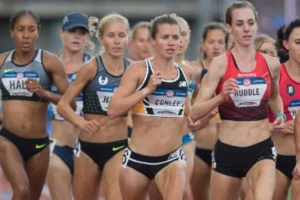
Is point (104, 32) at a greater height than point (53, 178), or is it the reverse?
point (104, 32)

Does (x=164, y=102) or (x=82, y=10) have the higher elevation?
(x=164, y=102)

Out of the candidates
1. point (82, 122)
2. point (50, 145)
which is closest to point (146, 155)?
point (82, 122)

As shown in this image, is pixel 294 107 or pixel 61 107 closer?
pixel 294 107

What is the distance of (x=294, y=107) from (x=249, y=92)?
110 centimetres

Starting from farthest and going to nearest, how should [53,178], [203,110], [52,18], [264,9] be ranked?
[52,18]
[264,9]
[53,178]
[203,110]

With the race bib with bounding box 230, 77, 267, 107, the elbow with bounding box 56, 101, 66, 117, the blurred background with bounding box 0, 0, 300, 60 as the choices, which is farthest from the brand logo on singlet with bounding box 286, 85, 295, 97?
the blurred background with bounding box 0, 0, 300, 60

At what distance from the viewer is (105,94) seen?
10828mm

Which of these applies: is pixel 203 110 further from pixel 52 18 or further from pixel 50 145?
pixel 52 18

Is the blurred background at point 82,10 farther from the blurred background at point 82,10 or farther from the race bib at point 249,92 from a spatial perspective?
the race bib at point 249,92

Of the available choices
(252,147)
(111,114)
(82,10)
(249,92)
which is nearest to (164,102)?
(111,114)

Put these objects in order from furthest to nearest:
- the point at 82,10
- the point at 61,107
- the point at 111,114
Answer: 1. the point at 82,10
2. the point at 61,107
3. the point at 111,114

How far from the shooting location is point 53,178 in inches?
472

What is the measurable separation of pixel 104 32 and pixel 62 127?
72.2 inches

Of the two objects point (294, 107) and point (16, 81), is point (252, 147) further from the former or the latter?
point (16, 81)
